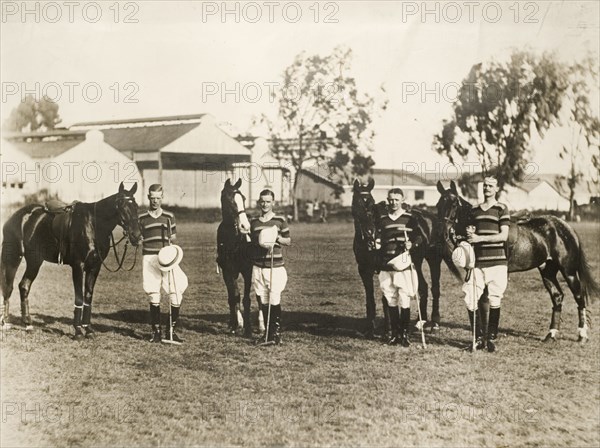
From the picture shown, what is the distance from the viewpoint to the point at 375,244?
492cm

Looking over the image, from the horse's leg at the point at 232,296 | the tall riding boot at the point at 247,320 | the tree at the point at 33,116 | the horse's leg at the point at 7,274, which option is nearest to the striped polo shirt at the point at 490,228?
the tall riding boot at the point at 247,320

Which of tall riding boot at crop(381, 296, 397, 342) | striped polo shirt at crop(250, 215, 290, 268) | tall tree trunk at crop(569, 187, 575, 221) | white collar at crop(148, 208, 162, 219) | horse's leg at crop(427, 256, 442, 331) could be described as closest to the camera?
white collar at crop(148, 208, 162, 219)

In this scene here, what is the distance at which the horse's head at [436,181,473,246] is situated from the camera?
4883 millimetres

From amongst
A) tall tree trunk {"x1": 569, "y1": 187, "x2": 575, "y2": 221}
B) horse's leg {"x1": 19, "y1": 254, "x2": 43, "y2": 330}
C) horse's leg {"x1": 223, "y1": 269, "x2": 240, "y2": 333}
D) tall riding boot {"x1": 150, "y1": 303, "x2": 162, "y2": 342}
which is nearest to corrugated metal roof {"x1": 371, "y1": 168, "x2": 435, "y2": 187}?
tall tree trunk {"x1": 569, "y1": 187, "x2": 575, "y2": 221}

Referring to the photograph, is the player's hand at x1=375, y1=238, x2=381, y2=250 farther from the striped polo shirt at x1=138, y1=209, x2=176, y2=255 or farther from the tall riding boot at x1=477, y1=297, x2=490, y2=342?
the striped polo shirt at x1=138, y1=209, x2=176, y2=255

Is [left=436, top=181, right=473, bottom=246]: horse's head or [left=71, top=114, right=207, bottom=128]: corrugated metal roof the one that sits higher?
[left=71, top=114, right=207, bottom=128]: corrugated metal roof

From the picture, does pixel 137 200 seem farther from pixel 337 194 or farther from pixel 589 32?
pixel 589 32

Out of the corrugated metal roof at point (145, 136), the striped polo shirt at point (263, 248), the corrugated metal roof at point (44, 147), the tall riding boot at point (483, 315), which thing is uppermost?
the corrugated metal roof at point (145, 136)

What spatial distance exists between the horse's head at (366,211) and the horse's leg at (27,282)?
2.81 meters

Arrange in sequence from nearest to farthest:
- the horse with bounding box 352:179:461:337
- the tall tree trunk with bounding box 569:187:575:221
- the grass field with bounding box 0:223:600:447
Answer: the grass field with bounding box 0:223:600:447 < the horse with bounding box 352:179:461:337 < the tall tree trunk with bounding box 569:187:575:221

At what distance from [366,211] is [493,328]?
→ 58.6 inches

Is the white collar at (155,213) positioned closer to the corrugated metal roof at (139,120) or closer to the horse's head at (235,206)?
the horse's head at (235,206)

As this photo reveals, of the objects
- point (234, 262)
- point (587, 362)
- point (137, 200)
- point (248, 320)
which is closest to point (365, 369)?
point (248, 320)

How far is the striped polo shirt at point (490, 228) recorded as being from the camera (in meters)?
4.70
